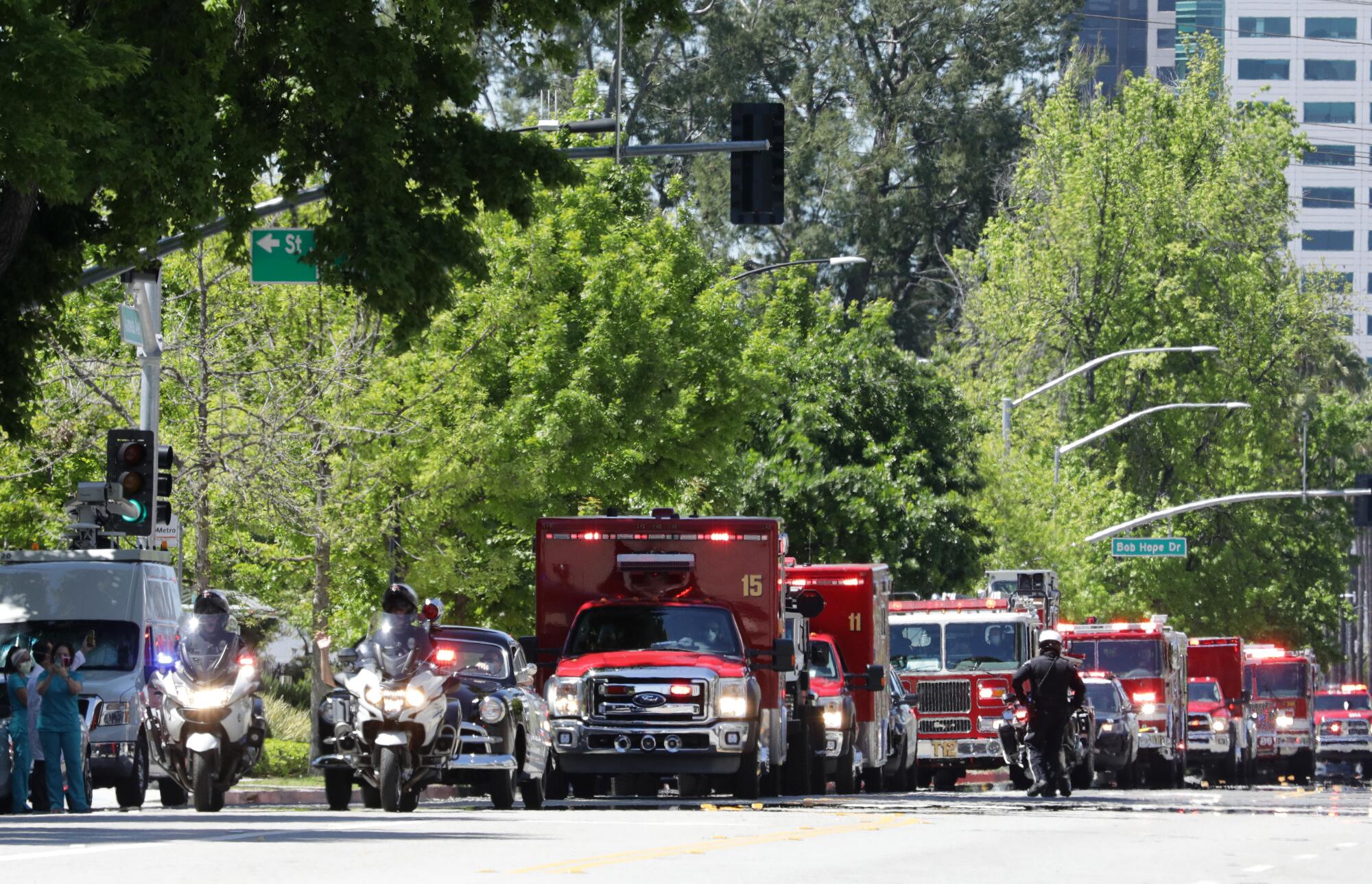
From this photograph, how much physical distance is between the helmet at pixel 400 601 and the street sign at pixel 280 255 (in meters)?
5.36

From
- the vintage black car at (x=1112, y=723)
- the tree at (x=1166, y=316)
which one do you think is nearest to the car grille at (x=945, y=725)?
the vintage black car at (x=1112, y=723)

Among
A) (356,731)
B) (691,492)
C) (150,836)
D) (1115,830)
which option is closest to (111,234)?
(356,731)

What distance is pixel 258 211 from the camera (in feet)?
76.5

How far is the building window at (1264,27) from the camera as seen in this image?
155625 millimetres

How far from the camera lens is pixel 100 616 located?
24.5 m

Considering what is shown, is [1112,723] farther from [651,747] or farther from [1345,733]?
[1345,733]

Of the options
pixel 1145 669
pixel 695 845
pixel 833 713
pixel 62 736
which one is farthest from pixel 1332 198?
pixel 695 845

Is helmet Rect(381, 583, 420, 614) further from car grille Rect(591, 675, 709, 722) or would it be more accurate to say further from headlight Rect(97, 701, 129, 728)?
car grille Rect(591, 675, 709, 722)

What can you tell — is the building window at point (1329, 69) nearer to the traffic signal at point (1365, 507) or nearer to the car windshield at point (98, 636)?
the traffic signal at point (1365, 507)

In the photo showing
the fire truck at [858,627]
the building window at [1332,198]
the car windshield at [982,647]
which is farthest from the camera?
the building window at [1332,198]

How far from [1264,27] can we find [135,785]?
14104 cm

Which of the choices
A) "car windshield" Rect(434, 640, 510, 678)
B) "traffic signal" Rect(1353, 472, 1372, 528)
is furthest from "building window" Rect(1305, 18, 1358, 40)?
"car windshield" Rect(434, 640, 510, 678)

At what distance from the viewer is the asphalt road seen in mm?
13336

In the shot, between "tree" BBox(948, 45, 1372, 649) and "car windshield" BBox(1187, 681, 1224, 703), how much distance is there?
19.8m
